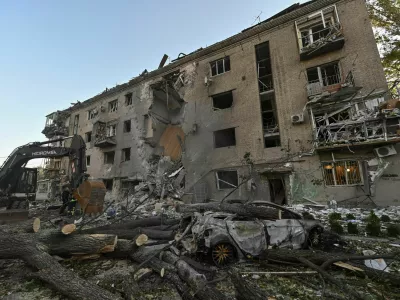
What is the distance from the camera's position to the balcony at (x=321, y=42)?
37.8 feet

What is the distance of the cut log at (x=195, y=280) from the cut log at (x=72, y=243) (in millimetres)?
1503

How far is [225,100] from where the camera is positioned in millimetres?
16469

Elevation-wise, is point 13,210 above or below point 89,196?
below

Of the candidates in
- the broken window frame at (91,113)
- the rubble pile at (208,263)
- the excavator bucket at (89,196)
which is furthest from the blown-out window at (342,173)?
the broken window frame at (91,113)

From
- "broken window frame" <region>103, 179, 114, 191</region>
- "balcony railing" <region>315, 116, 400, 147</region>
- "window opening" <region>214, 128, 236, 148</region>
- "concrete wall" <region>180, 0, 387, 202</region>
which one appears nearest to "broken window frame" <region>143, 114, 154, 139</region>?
"concrete wall" <region>180, 0, 387, 202</region>

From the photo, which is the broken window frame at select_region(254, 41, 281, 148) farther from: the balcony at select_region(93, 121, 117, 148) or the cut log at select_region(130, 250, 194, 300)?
the balcony at select_region(93, 121, 117, 148)

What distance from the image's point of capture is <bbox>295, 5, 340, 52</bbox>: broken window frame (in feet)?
39.7

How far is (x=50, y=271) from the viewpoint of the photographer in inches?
144

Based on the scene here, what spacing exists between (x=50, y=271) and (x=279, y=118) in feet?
42.7

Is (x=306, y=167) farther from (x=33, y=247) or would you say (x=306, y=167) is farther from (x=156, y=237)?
(x=33, y=247)

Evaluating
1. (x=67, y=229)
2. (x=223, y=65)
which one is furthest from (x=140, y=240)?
(x=223, y=65)

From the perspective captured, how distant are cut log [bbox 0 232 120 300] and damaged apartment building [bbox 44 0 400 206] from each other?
747 cm

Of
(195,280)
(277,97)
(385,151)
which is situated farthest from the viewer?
(277,97)

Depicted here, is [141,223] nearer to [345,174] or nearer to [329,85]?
[345,174]
